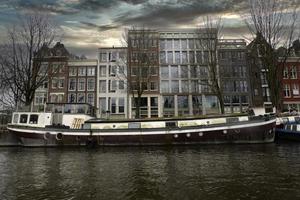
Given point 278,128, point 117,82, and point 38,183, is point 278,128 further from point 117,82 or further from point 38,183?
point 117,82

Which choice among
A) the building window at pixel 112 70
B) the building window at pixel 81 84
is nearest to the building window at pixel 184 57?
the building window at pixel 112 70

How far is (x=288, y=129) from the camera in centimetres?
3120

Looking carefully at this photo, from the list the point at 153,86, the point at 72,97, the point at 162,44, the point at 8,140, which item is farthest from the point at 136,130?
the point at 162,44

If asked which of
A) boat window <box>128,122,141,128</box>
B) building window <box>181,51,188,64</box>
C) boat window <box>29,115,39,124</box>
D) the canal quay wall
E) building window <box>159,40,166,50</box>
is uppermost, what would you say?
building window <box>159,40,166,50</box>

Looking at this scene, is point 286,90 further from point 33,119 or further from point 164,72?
point 33,119

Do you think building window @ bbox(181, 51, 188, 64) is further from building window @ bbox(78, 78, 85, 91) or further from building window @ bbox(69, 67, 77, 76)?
building window @ bbox(69, 67, 77, 76)

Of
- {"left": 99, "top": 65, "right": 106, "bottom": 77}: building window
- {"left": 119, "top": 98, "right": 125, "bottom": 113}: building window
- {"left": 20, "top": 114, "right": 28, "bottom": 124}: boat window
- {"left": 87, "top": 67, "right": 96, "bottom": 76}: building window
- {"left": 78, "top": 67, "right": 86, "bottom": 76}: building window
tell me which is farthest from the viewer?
{"left": 99, "top": 65, "right": 106, "bottom": 77}: building window

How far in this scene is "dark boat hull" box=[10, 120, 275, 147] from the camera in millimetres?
27656

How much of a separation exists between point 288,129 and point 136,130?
19.8m

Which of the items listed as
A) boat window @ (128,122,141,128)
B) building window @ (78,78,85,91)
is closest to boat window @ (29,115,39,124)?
boat window @ (128,122,141,128)

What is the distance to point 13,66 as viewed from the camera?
113 ft

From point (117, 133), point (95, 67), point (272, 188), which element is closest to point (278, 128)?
point (117, 133)

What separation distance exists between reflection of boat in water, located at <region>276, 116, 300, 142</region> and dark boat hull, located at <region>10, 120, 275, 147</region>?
149 inches

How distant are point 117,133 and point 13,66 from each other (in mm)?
18933
